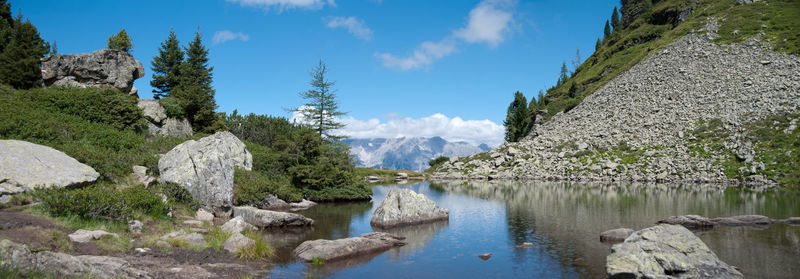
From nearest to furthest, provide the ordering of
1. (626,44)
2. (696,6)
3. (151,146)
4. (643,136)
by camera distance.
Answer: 1. (151,146)
2. (643,136)
3. (696,6)
4. (626,44)

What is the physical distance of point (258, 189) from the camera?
111 ft

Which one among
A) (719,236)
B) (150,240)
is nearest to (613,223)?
(719,236)

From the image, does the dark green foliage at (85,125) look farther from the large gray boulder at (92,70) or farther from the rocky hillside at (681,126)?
the rocky hillside at (681,126)

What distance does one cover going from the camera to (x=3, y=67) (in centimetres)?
3859

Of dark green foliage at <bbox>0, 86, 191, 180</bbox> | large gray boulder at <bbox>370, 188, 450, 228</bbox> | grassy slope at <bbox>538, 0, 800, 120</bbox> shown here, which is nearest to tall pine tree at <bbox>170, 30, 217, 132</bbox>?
dark green foliage at <bbox>0, 86, 191, 180</bbox>

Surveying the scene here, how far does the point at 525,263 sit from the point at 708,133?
7745 centimetres

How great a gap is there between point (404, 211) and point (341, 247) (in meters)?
10.8

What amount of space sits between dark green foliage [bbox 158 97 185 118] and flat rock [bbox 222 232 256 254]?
1321 inches

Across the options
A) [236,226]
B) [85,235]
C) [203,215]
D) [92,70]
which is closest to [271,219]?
[203,215]

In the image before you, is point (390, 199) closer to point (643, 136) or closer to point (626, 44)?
point (643, 136)

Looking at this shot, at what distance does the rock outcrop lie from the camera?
43062mm

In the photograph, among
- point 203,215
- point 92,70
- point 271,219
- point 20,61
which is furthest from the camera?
point 92,70

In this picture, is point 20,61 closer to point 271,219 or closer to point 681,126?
point 271,219

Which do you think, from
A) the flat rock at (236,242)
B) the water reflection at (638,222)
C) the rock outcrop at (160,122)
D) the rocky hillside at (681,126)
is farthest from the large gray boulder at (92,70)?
the rocky hillside at (681,126)
